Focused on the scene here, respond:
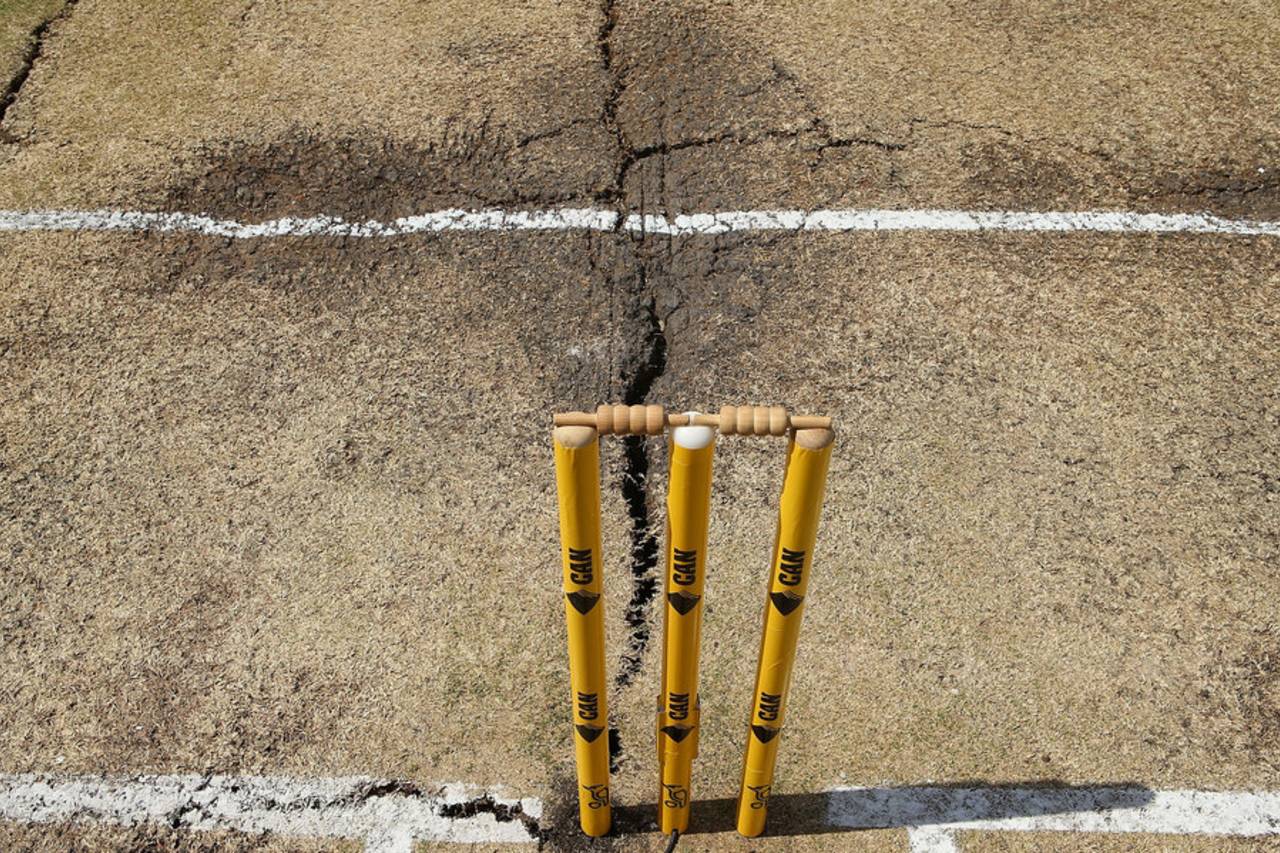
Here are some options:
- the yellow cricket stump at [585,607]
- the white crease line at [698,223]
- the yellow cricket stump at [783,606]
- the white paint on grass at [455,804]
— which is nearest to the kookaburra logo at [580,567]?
the yellow cricket stump at [585,607]

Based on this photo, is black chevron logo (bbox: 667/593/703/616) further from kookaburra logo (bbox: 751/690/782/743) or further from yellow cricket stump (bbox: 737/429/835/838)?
kookaburra logo (bbox: 751/690/782/743)

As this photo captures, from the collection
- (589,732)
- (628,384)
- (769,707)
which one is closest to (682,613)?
(769,707)

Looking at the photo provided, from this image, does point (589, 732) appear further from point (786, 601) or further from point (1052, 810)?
point (1052, 810)

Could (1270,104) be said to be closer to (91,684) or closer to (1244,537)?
(1244,537)

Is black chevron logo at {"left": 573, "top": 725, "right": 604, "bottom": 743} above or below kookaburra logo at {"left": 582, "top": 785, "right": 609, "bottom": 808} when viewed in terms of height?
above

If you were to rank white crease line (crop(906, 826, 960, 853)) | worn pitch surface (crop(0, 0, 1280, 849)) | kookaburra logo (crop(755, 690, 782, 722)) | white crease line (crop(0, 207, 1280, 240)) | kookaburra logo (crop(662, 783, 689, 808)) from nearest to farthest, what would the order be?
kookaburra logo (crop(755, 690, 782, 722))
kookaburra logo (crop(662, 783, 689, 808))
white crease line (crop(906, 826, 960, 853))
worn pitch surface (crop(0, 0, 1280, 849))
white crease line (crop(0, 207, 1280, 240))

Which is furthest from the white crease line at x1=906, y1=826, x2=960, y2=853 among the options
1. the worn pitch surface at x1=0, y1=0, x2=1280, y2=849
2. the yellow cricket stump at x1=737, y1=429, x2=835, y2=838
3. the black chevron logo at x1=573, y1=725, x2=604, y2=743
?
the black chevron logo at x1=573, y1=725, x2=604, y2=743
